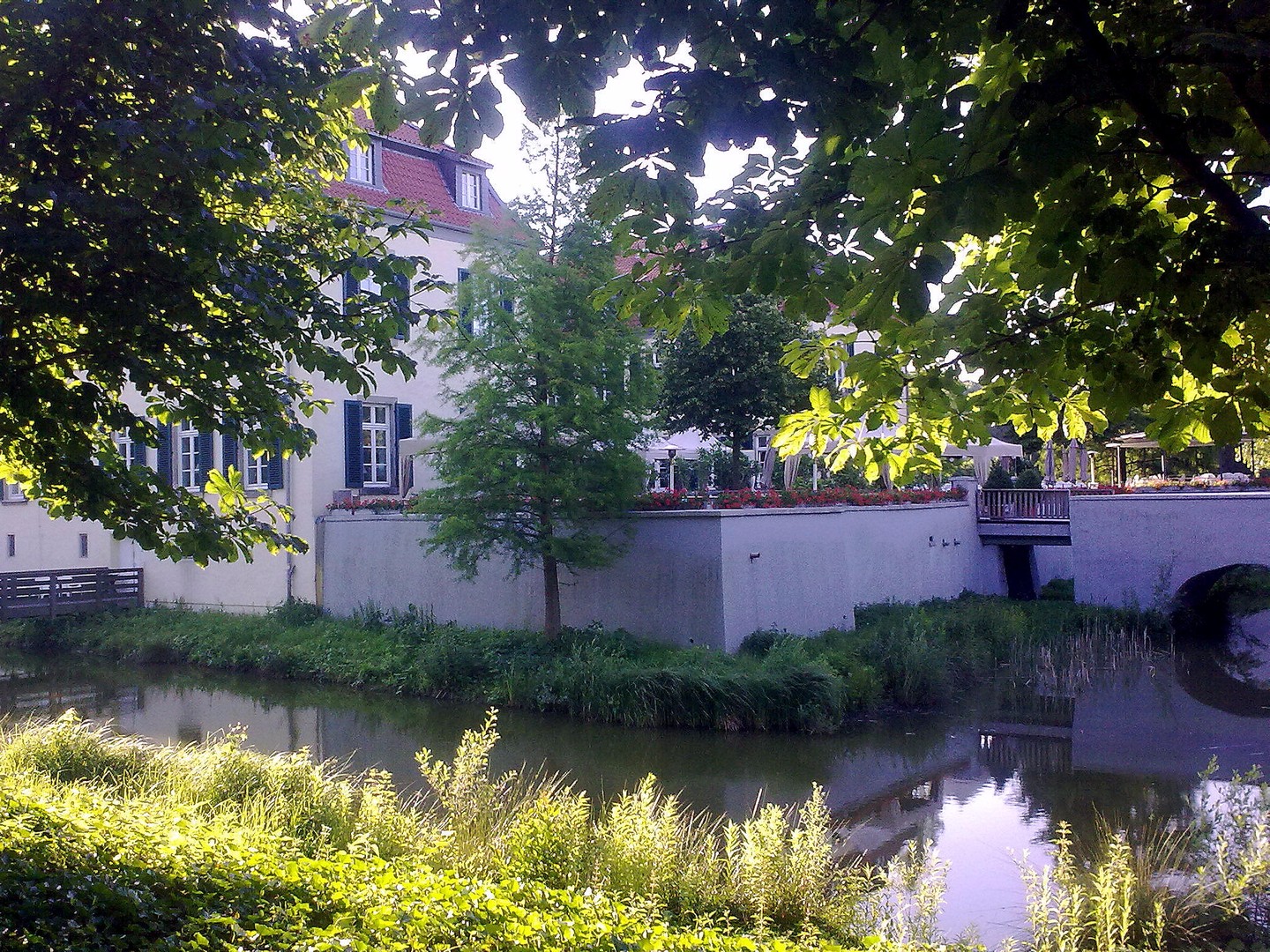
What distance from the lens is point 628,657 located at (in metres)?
16.3

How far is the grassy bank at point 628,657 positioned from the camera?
1438 cm

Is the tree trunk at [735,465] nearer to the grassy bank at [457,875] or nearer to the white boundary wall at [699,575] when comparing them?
the white boundary wall at [699,575]

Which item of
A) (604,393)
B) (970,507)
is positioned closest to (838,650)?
(604,393)

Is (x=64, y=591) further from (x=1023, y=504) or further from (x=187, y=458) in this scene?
(x=1023, y=504)

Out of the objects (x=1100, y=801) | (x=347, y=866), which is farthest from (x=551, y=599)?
(x=347, y=866)

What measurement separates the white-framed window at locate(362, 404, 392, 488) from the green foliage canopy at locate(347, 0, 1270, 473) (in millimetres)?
19094

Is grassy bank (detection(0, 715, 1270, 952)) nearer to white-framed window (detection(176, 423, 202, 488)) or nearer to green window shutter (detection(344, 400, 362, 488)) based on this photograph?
green window shutter (detection(344, 400, 362, 488))

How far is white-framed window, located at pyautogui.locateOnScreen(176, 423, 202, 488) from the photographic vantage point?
22.9 m

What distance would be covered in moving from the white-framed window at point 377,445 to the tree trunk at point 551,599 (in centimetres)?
632

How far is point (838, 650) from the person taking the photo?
54.2ft

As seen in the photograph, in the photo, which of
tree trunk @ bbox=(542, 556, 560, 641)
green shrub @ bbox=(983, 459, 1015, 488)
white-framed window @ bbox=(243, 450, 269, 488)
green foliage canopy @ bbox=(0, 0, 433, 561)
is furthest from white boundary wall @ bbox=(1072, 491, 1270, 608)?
green foliage canopy @ bbox=(0, 0, 433, 561)

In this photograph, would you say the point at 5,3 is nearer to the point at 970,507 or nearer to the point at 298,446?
the point at 298,446

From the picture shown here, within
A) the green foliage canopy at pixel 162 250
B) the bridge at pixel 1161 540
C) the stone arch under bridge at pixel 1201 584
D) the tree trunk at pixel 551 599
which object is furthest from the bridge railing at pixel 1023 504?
the green foliage canopy at pixel 162 250

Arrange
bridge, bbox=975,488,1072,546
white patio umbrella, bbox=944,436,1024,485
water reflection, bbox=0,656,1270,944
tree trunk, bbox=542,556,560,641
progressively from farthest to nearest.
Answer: white patio umbrella, bbox=944,436,1024,485
bridge, bbox=975,488,1072,546
tree trunk, bbox=542,556,560,641
water reflection, bbox=0,656,1270,944
